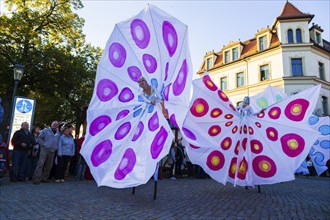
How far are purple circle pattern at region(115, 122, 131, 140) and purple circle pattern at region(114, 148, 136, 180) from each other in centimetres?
35

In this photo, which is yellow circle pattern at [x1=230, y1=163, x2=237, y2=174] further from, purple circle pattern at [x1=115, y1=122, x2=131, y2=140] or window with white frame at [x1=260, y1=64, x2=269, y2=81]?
window with white frame at [x1=260, y1=64, x2=269, y2=81]

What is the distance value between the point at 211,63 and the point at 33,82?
24220mm

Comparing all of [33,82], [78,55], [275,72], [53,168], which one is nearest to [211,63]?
[275,72]

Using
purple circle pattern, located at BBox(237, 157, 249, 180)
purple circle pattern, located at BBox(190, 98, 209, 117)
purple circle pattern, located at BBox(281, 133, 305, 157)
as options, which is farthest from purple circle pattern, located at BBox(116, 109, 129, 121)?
purple circle pattern, located at BBox(281, 133, 305, 157)


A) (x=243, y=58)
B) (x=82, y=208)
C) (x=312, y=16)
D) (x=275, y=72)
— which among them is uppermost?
(x=312, y=16)

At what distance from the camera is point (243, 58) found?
104 feet

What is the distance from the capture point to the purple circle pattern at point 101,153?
15.4 feet

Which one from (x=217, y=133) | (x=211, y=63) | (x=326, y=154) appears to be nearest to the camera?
(x=217, y=133)

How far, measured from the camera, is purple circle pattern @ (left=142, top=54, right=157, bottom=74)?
5.06 meters

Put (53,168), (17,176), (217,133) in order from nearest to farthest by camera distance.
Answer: (217,133), (17,176), (53,168)

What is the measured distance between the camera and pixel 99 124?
4.96 metres

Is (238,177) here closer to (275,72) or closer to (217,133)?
(217,133)

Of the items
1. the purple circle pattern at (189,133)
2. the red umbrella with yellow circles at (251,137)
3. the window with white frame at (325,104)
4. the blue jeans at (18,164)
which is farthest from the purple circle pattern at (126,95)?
the window with white frame at (325,104)

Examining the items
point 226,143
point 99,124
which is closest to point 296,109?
point 226,143
